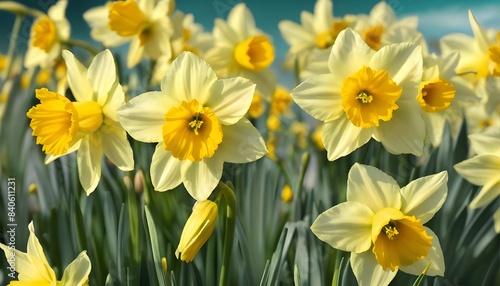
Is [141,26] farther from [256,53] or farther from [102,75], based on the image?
[102,75]

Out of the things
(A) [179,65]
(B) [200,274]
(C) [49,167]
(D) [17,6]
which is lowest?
(B) [200,274]

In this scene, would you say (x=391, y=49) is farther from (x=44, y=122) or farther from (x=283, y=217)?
(x=283, y=217)

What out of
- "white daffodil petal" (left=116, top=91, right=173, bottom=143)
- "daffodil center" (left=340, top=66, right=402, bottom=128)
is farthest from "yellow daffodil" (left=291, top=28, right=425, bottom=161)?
"white daffodil petal" (left=116, top=91, right=173, bottom=143)

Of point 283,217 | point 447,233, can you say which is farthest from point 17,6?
point 447,233

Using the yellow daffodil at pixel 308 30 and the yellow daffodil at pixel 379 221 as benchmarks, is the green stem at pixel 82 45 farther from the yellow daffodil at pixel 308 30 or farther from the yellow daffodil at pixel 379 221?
the yellow daffodil at pixel 379 221

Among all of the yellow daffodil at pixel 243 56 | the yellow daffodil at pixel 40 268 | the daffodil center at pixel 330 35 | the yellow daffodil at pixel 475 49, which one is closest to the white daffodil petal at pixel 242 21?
the yellow daffodil at pixel 243 56

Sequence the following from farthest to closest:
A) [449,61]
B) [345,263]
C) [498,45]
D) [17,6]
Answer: [17,6] → [498,45] → [449,61] → [345,263]
